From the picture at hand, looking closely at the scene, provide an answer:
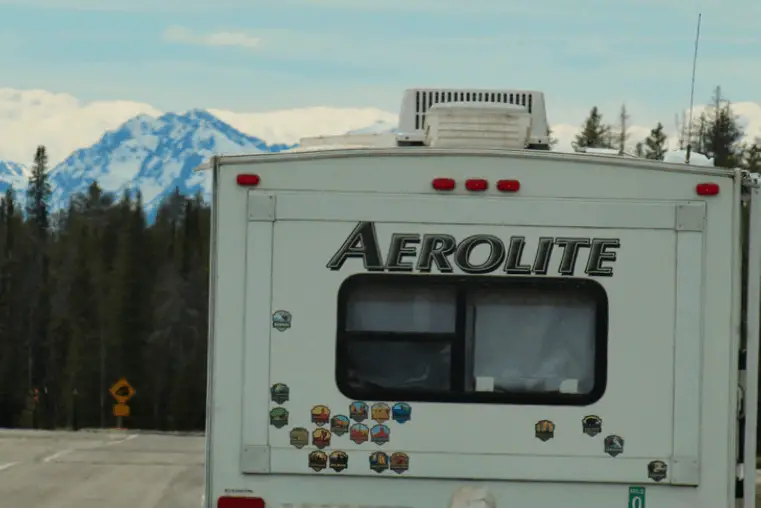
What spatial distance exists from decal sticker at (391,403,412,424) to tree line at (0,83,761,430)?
72.7 m

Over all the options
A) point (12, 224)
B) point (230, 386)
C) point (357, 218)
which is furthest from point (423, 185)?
point (12, 224)

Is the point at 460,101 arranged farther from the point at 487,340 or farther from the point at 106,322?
the point at 106,322

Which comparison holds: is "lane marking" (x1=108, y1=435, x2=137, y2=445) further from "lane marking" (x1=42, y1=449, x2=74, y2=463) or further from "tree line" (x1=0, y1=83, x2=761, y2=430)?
"tree line" (x1=0, y1=83, x2=761, y2=430)

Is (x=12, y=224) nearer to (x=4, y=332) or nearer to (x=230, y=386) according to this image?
(x=4, y=332)

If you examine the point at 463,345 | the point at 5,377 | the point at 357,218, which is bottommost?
the point at 5,377

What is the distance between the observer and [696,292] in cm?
603

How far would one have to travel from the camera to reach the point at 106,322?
8400cm

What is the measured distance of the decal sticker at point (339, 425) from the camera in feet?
19.8

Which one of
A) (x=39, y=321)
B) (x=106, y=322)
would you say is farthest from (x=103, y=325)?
(x=39, y=321)

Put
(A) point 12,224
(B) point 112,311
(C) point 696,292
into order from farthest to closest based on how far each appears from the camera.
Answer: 1. (A) point 12,224
2. (B) point 112,311
3. (C) point 696,292

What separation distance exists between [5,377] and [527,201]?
3189 inches

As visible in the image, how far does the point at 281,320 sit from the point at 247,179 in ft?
2.03

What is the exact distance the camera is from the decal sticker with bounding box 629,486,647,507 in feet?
19.8

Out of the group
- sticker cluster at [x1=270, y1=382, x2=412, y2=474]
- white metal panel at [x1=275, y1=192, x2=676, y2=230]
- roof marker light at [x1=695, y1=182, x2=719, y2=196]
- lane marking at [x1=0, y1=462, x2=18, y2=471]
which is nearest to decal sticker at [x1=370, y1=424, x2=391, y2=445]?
sticker cluster at [x1=270, y1=382, x2=412, y2=474]
